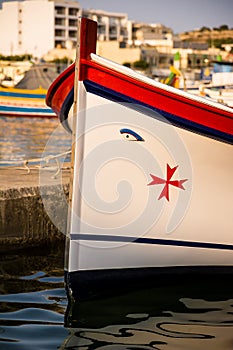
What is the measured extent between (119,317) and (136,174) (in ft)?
3.71

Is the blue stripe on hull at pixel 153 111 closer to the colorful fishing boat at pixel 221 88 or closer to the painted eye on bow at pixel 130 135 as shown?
the painted eye on bow at pixel 130 135

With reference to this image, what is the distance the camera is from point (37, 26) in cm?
11200

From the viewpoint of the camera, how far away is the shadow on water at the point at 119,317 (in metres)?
5.35

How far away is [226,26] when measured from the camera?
589ft

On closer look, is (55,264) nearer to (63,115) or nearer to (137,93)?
(63,115)

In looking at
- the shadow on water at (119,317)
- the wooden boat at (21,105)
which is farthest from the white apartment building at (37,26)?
the shadow on water at (119,317)

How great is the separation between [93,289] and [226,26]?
179 meters

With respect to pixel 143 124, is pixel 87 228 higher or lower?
lower

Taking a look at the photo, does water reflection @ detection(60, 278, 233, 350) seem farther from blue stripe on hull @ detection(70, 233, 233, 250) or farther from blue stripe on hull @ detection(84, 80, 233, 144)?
blue stripe on hull @ detection(84, 80, 233, 144)

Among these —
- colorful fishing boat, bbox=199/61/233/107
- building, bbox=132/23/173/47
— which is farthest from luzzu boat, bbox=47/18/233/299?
building, bbox=132/23/173/47

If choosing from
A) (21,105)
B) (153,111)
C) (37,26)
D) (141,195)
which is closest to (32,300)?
(141,195)

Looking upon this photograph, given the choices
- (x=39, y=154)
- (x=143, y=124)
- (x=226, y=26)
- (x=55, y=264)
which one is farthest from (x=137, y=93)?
(x=226, y=26)

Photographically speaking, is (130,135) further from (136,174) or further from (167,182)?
(167,182)

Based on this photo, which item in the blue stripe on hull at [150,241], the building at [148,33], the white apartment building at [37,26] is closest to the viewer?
the blue stripe on hull at [150,241]
